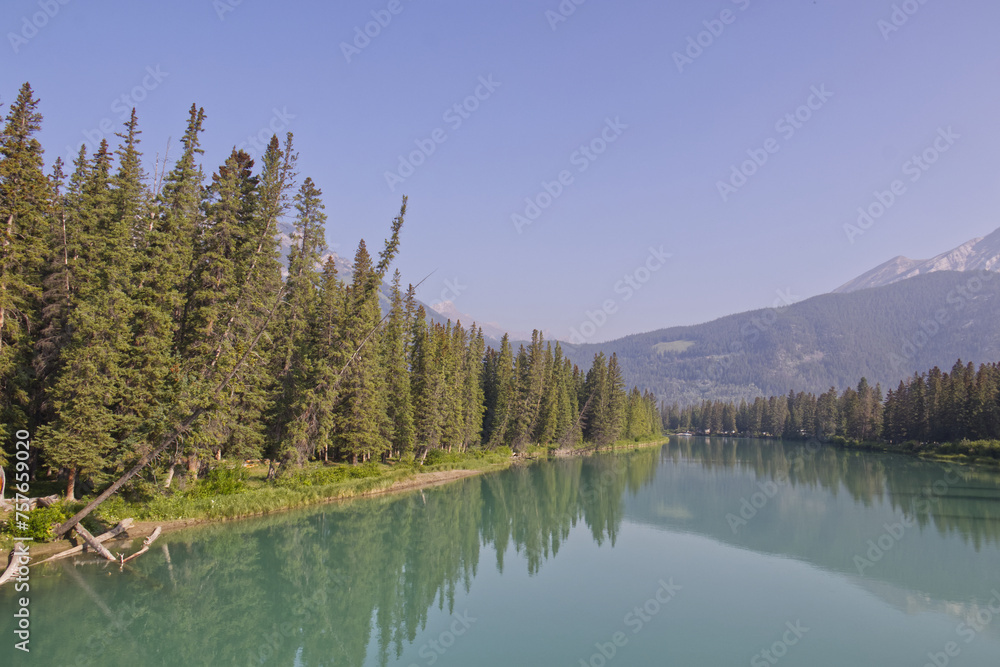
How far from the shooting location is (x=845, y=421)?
135 m

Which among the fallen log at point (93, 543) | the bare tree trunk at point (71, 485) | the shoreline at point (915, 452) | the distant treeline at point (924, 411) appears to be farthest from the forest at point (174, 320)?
the distant treeline at point (924, 411)

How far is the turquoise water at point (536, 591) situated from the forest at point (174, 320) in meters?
5.95

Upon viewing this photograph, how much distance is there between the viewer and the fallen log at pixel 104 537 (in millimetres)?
23734

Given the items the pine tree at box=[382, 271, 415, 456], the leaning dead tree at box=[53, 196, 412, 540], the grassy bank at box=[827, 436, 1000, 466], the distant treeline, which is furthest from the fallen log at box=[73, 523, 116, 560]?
the distant treeline

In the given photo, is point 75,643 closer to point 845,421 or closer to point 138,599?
point 138,599

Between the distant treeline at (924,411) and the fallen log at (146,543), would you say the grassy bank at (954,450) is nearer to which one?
the distant treeline at (924,411)

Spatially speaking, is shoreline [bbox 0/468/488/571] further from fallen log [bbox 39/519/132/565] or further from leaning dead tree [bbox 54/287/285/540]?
leaning dead tree [bbox 54/287/285/540]

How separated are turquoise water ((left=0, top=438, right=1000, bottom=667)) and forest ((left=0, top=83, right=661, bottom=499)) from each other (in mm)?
5954

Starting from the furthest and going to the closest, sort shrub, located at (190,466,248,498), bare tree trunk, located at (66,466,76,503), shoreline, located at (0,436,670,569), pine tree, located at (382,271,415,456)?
pine tree, located at (382,271,415,456), shrub, located at (190,466,248,498), bare tree trunk, located at (66,466,76,503), shoreline, located at (0,436,670,569)

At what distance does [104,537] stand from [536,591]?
18651 millimetres

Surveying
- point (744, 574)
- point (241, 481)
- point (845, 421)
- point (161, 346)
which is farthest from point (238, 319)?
point (845, 421)

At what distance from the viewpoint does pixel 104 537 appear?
25.3m

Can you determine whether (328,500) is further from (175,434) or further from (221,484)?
(175,434)

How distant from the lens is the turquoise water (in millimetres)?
19016
